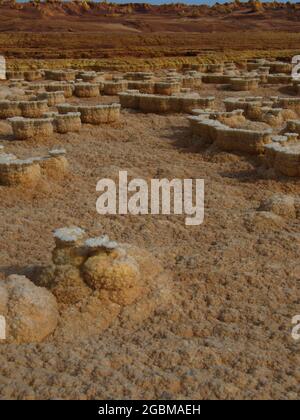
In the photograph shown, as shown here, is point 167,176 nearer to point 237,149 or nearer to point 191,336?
point 237,149

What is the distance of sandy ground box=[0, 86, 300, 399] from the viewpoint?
355cm

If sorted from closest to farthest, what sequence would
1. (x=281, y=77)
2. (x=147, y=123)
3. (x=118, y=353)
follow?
(x=118, y=353)
(x=147, y=123)
(x=281, y=77)

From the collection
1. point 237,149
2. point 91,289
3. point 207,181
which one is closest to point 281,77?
point 237,149

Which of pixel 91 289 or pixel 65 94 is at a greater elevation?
pixel 65 94

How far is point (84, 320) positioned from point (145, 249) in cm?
151

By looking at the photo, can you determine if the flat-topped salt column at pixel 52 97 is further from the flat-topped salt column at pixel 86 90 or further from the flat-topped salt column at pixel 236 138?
the flat-topped salt column at pixel 236 138

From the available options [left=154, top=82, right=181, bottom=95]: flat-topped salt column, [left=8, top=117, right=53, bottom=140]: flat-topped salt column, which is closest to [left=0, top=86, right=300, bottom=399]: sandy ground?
[left=8, top=117, right=53, bottom=140]: flat-topped salt column

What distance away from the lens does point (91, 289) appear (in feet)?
14.9

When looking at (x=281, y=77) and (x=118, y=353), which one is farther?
(x=281, y=77)

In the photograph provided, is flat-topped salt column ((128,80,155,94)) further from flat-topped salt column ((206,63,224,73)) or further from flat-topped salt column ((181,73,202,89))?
flat-topped salt column ((206,63,224,73))

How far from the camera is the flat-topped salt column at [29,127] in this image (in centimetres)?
1006

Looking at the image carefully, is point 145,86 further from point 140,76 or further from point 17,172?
point 17,172

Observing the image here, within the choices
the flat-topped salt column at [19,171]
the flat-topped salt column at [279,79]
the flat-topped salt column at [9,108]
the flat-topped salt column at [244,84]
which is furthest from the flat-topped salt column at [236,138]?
the flat-topped salt column at [279,79]

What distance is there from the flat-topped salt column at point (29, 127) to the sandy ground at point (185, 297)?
1.73m
